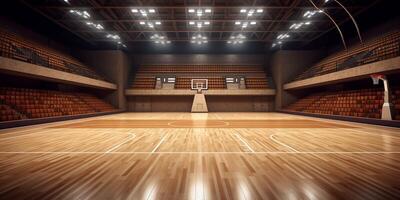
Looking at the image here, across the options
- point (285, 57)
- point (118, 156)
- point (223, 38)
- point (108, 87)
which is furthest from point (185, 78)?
point (118, 156)

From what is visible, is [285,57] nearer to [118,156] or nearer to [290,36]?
[290,36]

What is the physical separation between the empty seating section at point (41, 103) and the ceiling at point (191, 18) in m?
4.49

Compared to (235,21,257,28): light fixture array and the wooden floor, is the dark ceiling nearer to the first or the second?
(235,21,257,28): light fixture array

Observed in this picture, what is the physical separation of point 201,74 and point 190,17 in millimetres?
7639

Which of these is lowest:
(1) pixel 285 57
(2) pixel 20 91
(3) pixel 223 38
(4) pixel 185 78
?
(2) pixel 20 91

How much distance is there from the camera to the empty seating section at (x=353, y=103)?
28.0ft

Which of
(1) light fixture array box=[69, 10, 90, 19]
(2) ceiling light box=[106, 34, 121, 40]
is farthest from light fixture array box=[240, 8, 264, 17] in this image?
(2) ceiling light box=[106, 34, 121, 40]

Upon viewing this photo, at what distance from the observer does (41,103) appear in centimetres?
957

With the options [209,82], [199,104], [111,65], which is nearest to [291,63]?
[209,82]

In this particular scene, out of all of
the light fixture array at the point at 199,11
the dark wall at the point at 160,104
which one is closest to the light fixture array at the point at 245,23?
the light fixture array at the point at 199,11

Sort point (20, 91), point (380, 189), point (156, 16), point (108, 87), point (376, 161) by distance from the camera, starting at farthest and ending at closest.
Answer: point (108, 87) < point (156, 16) < point (20, 91) < point (376, 161) < point (380, 189)

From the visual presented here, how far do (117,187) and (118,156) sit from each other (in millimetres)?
1342

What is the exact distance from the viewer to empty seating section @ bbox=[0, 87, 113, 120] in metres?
7.99

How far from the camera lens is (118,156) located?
3.44m
